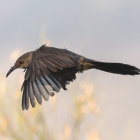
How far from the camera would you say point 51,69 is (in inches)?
264

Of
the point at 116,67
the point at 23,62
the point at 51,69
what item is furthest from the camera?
the point at 23,62

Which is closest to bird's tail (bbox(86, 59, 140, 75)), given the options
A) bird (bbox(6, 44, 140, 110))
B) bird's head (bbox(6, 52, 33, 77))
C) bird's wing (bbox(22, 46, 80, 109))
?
bird (bbox(6, 44, 140, 110))

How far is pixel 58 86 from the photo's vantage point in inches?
276

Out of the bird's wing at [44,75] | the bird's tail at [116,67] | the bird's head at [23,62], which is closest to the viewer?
the bird's wing at [44,75]

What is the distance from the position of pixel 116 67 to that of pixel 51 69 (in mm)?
1311

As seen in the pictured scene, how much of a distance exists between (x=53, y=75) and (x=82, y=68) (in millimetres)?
608

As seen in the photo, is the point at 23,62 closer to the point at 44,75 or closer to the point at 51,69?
the point at 44,75

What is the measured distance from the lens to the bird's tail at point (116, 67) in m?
7.62

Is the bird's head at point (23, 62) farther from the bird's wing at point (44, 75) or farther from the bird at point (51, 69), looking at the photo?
the bird's wing at point (44, 75)

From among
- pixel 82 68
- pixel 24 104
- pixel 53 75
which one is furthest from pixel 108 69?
pixel 24 104

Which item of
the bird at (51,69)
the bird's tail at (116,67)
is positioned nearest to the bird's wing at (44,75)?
the bird at (51,69)

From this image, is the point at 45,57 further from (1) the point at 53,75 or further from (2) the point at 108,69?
(2) the point at 108,69

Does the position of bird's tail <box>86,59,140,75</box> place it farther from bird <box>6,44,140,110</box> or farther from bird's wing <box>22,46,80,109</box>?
bird's wing <box>22,46,80,109</box>

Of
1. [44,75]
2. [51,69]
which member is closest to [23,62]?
[44,75]
